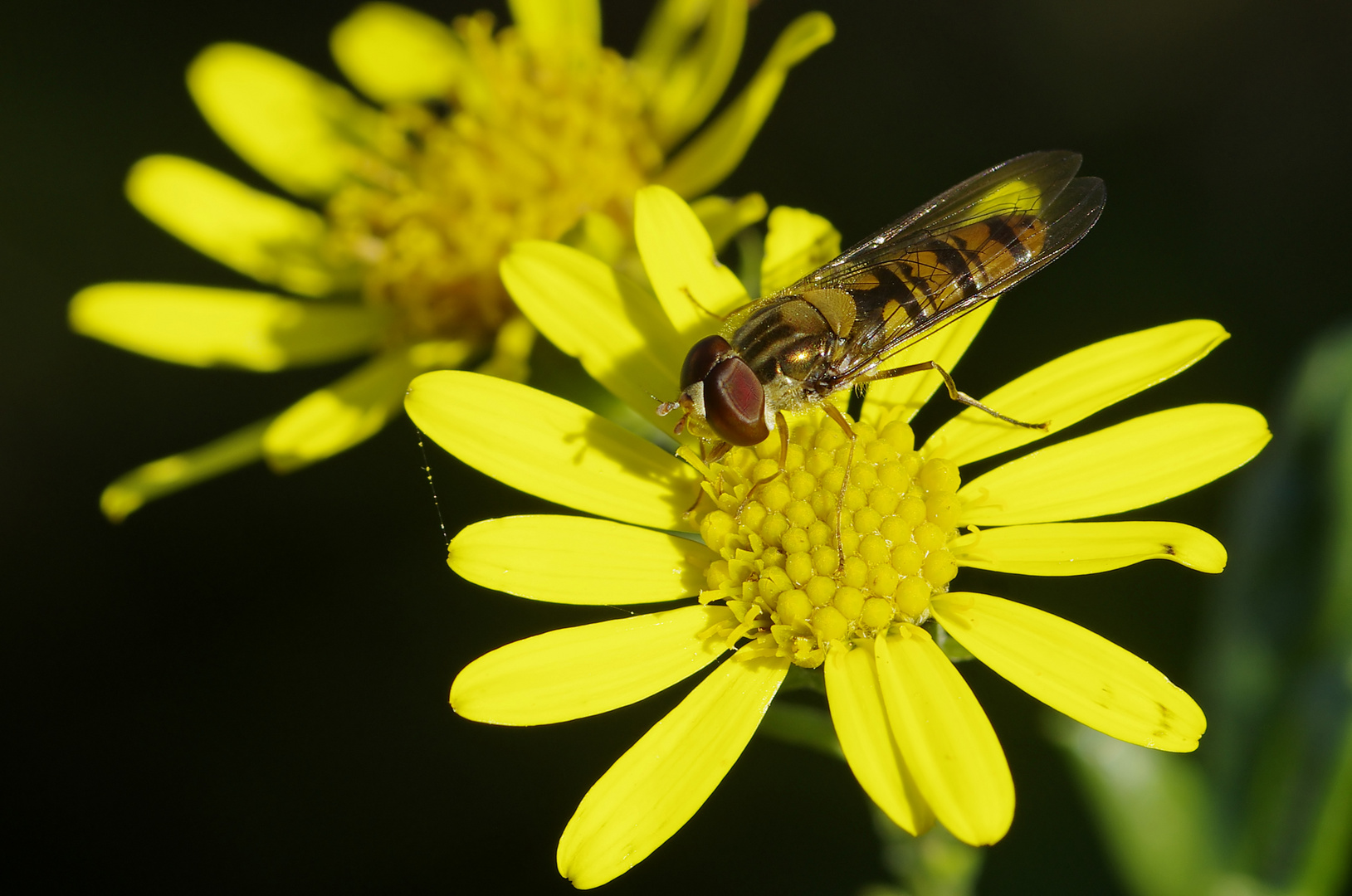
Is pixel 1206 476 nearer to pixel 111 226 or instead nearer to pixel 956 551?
pixel 956 551

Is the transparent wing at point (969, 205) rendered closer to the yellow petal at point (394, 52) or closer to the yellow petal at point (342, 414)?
the yellow petal at point (342, 414)

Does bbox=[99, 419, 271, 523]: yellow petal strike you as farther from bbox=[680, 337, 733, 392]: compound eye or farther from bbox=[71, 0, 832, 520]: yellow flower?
bbox=[680, 337, 733, 392]: compound eye

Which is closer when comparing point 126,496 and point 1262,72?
point 126,496

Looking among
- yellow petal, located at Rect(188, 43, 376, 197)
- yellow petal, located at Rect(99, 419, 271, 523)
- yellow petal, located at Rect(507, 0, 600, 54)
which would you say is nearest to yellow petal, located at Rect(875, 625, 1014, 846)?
yellow petal, located at Rect(99, 419, 271, 523)

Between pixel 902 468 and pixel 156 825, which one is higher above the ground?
pixel 156 825

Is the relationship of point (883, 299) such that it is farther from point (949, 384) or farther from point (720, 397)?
point (720, 397)

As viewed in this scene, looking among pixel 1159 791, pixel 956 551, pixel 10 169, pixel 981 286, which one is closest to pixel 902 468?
pixel 956 551

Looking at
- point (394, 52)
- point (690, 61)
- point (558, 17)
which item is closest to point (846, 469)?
point (690, 61)
